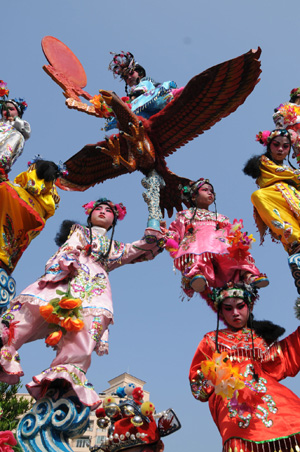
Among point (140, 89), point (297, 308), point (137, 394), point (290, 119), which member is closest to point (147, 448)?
point (137, 394)

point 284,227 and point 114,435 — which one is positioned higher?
point 284,227

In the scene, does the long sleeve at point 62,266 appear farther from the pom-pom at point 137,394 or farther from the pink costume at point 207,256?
the pom-pom at point 137,394

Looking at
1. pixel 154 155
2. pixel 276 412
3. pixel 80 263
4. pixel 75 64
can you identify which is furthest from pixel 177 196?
pixel 276 412

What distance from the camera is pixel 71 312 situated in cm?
414

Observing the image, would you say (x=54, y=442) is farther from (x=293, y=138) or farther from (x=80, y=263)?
(x=293, y=138)

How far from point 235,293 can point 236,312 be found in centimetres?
16

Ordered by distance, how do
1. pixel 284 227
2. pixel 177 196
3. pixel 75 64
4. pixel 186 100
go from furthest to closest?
pixel 75 64 → pixel 177 196 → pixel 186 100 → pixel 284 227

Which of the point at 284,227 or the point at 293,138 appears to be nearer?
the point at 284,227

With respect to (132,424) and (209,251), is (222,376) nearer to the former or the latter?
(132,424)

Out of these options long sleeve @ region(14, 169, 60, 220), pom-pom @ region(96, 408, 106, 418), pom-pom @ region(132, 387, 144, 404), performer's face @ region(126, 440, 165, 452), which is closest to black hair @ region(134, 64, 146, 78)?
long sleeve @ region(14, 169, 60, 220)

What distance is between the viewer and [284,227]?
4.42 m

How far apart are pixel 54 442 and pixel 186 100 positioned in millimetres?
3969

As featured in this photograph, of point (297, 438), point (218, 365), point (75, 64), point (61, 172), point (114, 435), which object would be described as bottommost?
point (297, 438)

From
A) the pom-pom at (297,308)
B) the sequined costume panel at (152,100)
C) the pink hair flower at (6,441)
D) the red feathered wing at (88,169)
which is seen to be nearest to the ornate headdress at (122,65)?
the sequined costume panel at (152,100)
